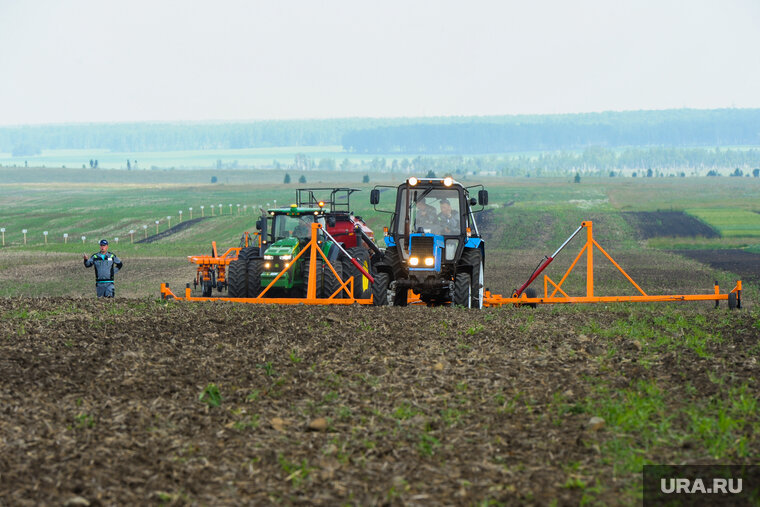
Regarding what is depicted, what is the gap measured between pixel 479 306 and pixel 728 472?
1086cm

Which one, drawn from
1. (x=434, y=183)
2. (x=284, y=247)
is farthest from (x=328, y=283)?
(x=434, y=183)

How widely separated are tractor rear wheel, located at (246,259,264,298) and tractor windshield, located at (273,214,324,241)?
159cm

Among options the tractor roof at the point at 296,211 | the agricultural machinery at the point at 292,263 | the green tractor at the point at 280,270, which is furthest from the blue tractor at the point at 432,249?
the tractor roof at the point at 296,211

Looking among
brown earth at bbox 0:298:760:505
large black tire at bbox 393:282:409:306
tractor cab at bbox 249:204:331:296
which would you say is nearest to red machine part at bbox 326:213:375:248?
tractor cab at bbox 249:204:331:296

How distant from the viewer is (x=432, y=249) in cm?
1834

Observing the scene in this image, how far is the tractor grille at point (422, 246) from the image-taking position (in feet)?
60.2

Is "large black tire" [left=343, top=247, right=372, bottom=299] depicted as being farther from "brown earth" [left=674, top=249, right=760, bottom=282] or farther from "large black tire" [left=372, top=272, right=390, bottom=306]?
"brown earth" [left=674, top=249, right=760, bottom=282]

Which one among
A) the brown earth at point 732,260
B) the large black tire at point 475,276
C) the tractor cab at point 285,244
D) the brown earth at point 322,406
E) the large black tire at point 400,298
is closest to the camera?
the brown earth at point 322,406

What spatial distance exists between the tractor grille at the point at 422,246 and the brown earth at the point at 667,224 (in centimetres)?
4588

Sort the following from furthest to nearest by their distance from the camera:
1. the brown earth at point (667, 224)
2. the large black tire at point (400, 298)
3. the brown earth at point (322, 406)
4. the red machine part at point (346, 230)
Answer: the brown earth at point (667, 224) → the red machine part at point (346, 230) → the large black tire at point (400, 298) → the brown earth at point (322, 406)

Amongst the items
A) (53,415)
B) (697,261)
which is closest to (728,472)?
(53,415)

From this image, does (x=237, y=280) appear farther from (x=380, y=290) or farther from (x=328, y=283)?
(x=380, y=290)

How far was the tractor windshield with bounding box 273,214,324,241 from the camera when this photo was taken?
71.7ft

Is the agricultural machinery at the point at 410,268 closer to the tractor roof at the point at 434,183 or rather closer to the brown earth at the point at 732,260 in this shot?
the tractor roof at the point at 434,183
